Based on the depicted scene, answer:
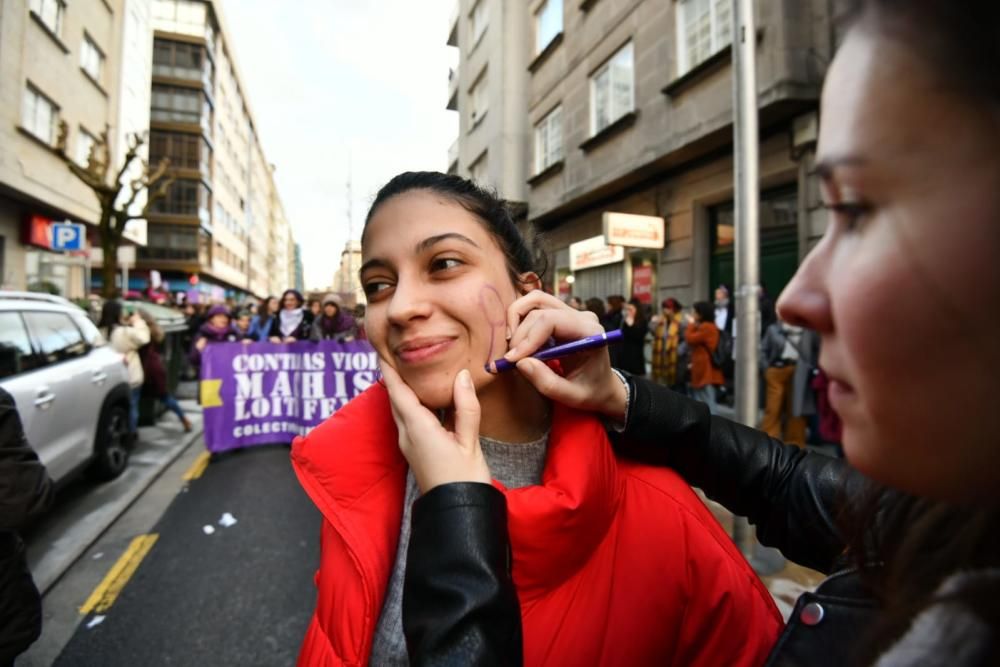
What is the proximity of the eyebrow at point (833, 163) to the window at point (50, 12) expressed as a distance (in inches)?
703

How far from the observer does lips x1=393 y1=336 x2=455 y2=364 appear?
3.80ft

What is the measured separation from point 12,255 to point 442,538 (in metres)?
19.0

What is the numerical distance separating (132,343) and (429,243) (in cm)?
694

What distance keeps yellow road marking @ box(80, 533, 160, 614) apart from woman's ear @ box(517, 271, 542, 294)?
10.7ft

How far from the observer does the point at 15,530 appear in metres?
1.90

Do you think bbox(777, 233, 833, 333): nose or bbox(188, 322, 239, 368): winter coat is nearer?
bbox(777, 233, 833, 333): nose

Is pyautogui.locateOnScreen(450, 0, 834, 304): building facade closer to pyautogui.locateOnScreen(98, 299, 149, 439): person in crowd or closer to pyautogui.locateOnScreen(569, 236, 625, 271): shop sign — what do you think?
pyautogui.locateOnScreen(569, 236, 625, 271): shop sign

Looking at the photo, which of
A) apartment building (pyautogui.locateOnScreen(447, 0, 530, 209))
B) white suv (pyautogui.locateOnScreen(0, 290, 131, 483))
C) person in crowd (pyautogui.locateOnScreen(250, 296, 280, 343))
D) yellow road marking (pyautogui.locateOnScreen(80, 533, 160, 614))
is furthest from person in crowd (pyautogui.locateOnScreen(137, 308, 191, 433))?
apartment building (pyautogui.locateOnScreen(447, 0, 530, 209))

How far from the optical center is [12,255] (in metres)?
14.2

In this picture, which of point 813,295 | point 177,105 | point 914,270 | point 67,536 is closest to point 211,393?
point 67,536

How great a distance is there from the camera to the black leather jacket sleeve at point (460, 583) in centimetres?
72

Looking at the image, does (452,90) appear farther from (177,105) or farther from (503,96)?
(177,105)

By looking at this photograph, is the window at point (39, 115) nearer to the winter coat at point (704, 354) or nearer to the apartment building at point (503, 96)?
the apartment building at point (503, 96)

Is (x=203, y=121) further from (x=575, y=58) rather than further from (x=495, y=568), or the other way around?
(x=495, y=568)
